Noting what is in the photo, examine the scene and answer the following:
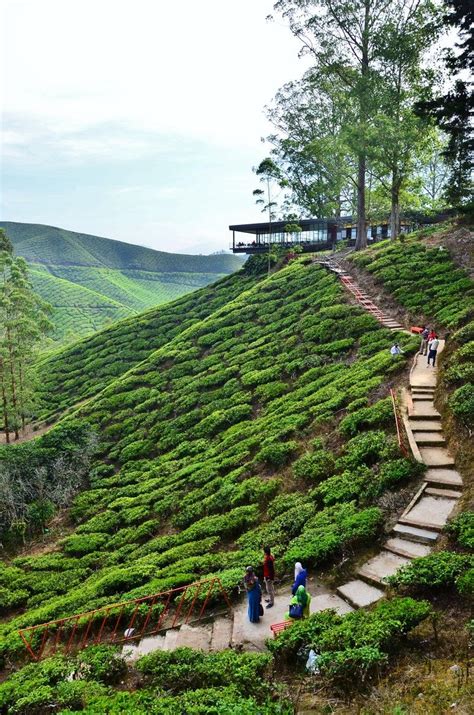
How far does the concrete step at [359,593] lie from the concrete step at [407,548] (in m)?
1.10

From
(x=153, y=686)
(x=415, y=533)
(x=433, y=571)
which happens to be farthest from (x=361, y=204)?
(x=153, y=686)

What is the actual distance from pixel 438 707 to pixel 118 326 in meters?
50.7

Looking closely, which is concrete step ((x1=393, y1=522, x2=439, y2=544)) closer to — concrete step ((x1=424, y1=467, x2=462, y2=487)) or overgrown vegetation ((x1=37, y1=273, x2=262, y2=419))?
concrete step ((x1=424, y1=467, x2=462, y2=487))

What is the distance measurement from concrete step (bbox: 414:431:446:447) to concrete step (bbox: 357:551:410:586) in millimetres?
4457

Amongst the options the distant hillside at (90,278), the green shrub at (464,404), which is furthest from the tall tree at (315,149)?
the distant hillside at (90,278)

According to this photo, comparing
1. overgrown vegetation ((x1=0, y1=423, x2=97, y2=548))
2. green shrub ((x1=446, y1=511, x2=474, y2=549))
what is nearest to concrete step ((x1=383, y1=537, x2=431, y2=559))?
green shrub ((x1=446, y1=511, x2=474, y2=549))

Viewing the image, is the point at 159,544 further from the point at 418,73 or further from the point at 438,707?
the point at 418,73

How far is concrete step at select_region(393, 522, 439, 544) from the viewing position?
11.3 meters

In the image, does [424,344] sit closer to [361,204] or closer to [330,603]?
[330,603]

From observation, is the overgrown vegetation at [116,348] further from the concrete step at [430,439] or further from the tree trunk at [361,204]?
the concrete step at [430,439]

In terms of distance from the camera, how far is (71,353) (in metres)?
52.3

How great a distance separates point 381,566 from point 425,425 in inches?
238

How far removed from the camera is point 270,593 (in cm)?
1142

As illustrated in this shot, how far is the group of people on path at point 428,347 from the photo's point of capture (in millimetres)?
20234
